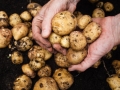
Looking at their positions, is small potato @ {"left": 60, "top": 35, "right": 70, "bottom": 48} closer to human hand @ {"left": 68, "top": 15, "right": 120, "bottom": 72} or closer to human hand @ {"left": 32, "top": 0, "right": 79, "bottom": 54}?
human hand @ {"left": 32, "top": 0, "right": 79, "bottom": 54}

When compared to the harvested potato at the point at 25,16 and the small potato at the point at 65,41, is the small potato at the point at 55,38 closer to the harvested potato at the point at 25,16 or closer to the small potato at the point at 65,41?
the small potato at the point at 65,41

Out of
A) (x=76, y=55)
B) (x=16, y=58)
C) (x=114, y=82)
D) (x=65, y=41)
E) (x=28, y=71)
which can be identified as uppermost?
(x=65, y=41)

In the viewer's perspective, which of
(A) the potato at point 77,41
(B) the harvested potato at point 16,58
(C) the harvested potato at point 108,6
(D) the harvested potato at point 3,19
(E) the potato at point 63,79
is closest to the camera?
(A) the potato at point 77,41

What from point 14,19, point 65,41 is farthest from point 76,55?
point 14,19

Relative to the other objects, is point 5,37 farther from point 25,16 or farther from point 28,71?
point 28,71

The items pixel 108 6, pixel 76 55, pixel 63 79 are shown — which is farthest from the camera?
pixel 108 6

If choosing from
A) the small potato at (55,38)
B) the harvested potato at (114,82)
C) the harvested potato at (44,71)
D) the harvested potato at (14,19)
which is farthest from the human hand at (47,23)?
the harvested potato at (114,82)

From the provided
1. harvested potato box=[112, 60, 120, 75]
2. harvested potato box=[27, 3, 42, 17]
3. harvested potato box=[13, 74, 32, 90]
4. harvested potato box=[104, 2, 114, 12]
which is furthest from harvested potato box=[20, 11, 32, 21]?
harvested potato box=[112, 60, 120, 75]
